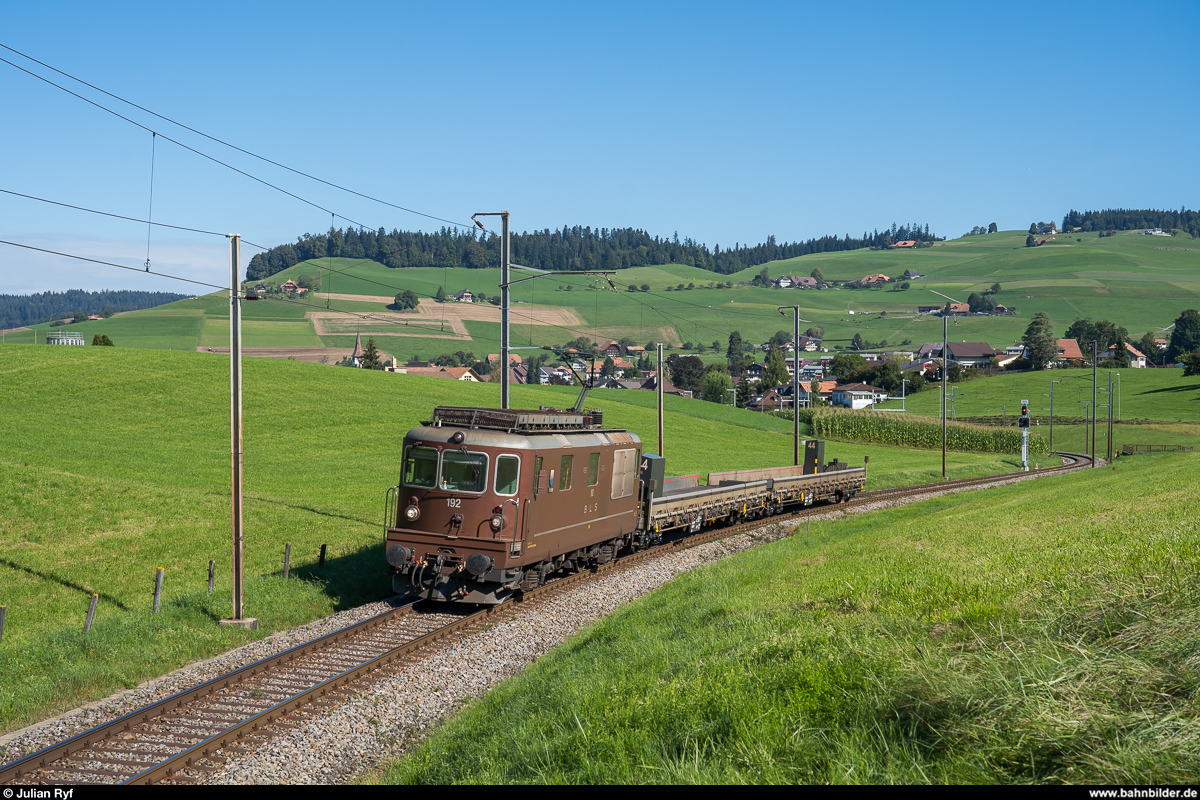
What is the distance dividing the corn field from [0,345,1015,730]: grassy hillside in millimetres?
5338

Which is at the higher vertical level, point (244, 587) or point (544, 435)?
point (544, 435)

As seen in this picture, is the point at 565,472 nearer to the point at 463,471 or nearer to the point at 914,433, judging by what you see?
the point at 463,471

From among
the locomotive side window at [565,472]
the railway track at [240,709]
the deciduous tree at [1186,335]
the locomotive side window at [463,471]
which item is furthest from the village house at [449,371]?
the railway track at [240,709]

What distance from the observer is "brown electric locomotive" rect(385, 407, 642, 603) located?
696 inches

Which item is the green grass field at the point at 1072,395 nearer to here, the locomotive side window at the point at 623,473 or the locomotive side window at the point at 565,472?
the locomotive side window at the point at 623,473

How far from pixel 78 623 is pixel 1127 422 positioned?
10562 centimetres

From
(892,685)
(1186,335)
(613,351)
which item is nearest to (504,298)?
(892,685)

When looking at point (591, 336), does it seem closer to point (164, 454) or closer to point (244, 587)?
point (164, 454)

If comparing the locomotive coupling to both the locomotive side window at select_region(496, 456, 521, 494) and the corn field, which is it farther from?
the corn field

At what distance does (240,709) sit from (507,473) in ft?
23.4

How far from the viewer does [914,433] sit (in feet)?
268

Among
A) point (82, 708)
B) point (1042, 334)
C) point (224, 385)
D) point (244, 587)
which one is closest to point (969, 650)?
point (82, 708)

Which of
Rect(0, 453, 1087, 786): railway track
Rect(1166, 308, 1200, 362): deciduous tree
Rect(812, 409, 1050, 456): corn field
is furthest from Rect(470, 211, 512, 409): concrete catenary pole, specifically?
Rect(1166, 308, 1200, 362): deciduous tree

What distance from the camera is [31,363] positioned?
63938 mm
